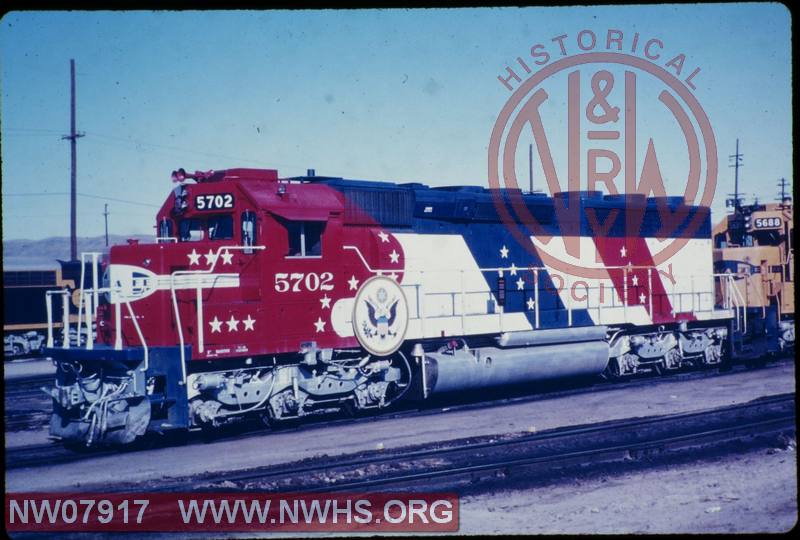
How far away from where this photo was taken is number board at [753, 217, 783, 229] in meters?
18.3

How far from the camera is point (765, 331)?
1719 cm

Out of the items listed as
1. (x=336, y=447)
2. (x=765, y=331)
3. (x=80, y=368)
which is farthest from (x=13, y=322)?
(x=765, y=331)

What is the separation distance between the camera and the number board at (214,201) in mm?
10336

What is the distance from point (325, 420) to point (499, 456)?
3.37m

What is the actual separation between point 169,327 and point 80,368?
3.92ft

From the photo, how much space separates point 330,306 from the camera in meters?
10.9

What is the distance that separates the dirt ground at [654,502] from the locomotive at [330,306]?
3.99 meters

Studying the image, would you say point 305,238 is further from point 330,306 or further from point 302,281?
point 330,306

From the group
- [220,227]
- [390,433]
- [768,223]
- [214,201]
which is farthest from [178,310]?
[768,223]

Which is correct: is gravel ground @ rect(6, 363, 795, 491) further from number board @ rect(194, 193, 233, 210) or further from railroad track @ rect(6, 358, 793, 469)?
number board @ rect(194, 193, 233, 210)

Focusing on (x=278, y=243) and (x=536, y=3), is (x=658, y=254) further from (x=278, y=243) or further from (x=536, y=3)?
(x=536, y=3)

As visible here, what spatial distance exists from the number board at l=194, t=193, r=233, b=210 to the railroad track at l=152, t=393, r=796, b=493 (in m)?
3.49
